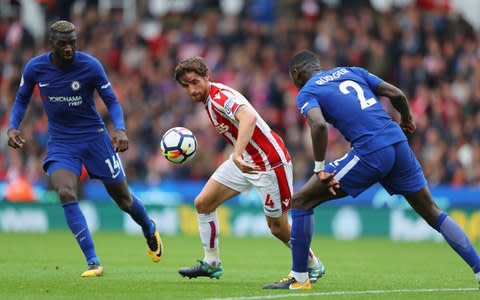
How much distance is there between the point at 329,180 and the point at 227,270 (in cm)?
349

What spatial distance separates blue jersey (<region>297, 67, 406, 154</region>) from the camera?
793 centimetres

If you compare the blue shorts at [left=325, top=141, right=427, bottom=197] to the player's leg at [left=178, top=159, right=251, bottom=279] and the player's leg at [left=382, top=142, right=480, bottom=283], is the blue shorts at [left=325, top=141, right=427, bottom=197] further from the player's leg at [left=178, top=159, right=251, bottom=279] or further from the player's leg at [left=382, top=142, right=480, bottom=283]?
the player's leg at [left=178, top=159, right=251, bottom=279]

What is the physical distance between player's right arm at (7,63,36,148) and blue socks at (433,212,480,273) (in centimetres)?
490

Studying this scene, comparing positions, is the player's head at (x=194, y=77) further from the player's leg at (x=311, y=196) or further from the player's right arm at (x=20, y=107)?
the player's right arm at (x=20, y=107)

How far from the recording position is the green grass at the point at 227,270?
7961 mm

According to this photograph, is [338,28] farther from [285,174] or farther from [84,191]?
[285,174]

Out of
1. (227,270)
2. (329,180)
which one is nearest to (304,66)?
(329,180)

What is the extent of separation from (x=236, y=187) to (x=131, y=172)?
41.7 feet

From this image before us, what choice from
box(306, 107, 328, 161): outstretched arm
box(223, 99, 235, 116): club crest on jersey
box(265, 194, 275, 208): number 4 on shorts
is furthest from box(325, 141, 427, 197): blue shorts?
box(223, 99, 235, 116): club crest on jersey

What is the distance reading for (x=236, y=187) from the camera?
30.1ft

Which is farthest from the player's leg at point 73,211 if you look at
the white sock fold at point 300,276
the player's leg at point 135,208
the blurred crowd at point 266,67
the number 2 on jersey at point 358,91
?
the blurred crowd at point 266,67

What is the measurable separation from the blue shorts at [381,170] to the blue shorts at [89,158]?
3.15 m

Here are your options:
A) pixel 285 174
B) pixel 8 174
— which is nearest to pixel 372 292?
pixel 285 174

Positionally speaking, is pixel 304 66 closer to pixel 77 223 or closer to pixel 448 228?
pixel 448 228
